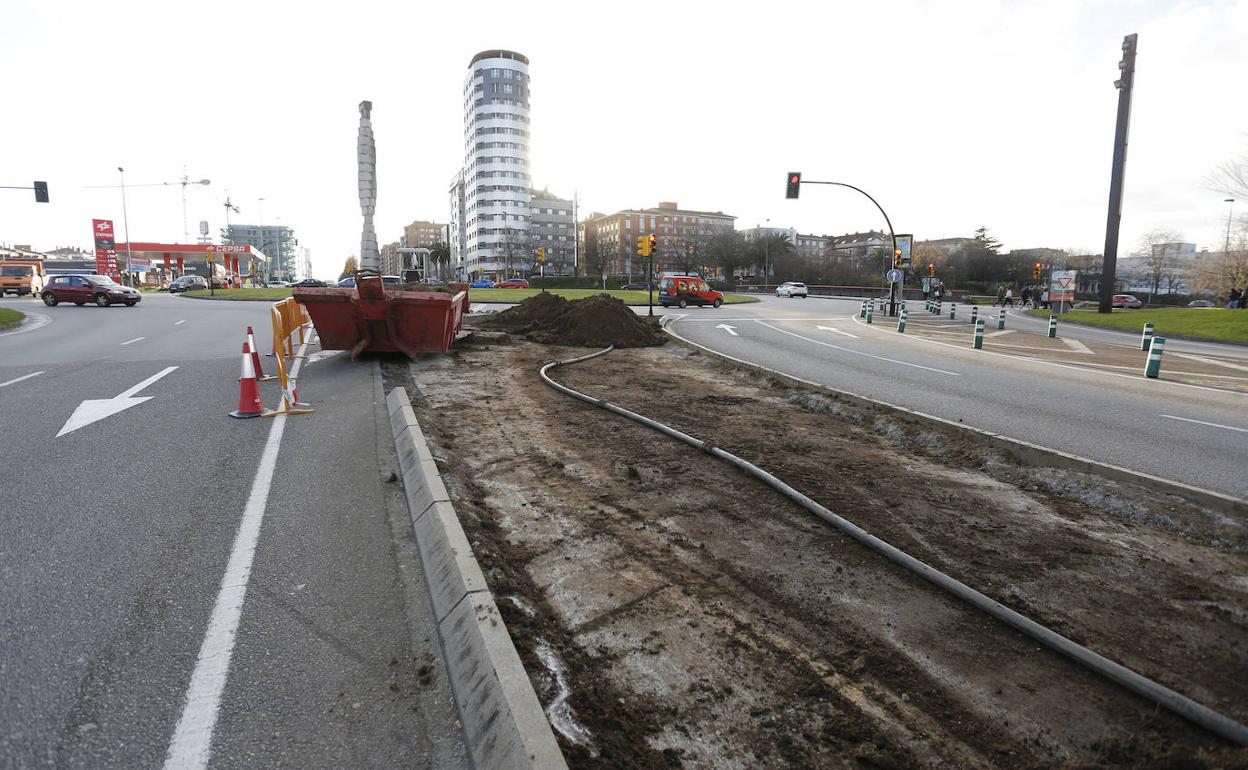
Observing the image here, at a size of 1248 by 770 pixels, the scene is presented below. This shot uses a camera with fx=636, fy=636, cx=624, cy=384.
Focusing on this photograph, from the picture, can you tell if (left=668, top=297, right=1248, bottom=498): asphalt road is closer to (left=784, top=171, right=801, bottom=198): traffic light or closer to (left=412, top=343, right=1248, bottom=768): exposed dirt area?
(left=412, top=343, right=1248, bottom=768): exposed dirt area

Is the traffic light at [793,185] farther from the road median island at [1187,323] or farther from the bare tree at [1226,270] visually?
the bare tree at [1226,270]

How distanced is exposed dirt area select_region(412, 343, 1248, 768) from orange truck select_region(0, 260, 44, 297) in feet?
176

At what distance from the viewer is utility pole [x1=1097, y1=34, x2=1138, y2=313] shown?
97.3ft

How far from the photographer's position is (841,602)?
3.58 meters

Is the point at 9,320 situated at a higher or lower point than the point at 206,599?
higher

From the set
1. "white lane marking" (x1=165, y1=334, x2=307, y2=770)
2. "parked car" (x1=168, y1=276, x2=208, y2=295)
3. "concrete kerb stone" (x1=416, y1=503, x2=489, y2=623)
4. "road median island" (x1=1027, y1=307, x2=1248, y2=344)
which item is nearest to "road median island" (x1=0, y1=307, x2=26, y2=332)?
"white lane marking" (x1=165, y1=334, x2=307, y2=770)

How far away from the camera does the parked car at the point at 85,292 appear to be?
31656mm

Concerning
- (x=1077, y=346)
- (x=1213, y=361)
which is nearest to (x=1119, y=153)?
(x=1077, y=346)

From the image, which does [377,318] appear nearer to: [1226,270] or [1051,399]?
[1051,399]

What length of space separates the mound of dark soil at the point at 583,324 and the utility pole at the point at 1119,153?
27.4 m

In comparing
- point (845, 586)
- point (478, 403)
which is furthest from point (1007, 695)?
point (478, 403)

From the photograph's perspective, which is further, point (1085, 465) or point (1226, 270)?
point (1226, 270)

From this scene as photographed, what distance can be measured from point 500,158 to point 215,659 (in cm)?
12537

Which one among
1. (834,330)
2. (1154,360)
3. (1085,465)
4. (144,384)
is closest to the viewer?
(1085,465)
